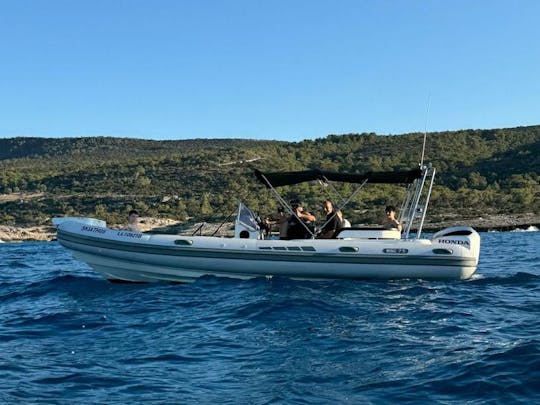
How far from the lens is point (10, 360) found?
7.81 metres

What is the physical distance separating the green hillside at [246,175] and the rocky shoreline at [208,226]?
2.85m

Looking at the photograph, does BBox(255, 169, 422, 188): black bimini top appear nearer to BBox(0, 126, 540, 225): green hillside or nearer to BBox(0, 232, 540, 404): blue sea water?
BBox(0, 232, 540, 404): blue sea water

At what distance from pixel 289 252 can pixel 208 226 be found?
1324 inches

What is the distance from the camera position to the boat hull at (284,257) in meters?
13.2

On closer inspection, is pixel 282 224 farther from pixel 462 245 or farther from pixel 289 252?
pixel 462 245

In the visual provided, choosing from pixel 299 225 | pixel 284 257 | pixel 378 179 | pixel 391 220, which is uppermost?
pixel 378 179

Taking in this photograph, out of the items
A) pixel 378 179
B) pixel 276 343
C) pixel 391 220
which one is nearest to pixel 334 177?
pixel 378 179

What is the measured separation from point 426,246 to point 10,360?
8132 millimetres

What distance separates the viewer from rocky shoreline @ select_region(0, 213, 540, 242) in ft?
144

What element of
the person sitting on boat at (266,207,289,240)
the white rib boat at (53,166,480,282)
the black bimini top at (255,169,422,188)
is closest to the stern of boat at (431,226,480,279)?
the white rib boat at (53,166,480,282)

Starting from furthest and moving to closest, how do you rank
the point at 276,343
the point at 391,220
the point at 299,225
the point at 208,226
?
1. the point at 208,226
2. the point at 299,225
3. the point at 391,220
4. the point at 276,343

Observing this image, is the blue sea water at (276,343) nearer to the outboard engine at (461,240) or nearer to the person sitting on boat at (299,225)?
the outboard engine at (461,240)

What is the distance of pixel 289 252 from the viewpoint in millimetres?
13422

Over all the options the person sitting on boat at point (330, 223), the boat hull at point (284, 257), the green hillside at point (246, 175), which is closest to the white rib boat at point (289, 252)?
the boat hull at point (284, 257)
